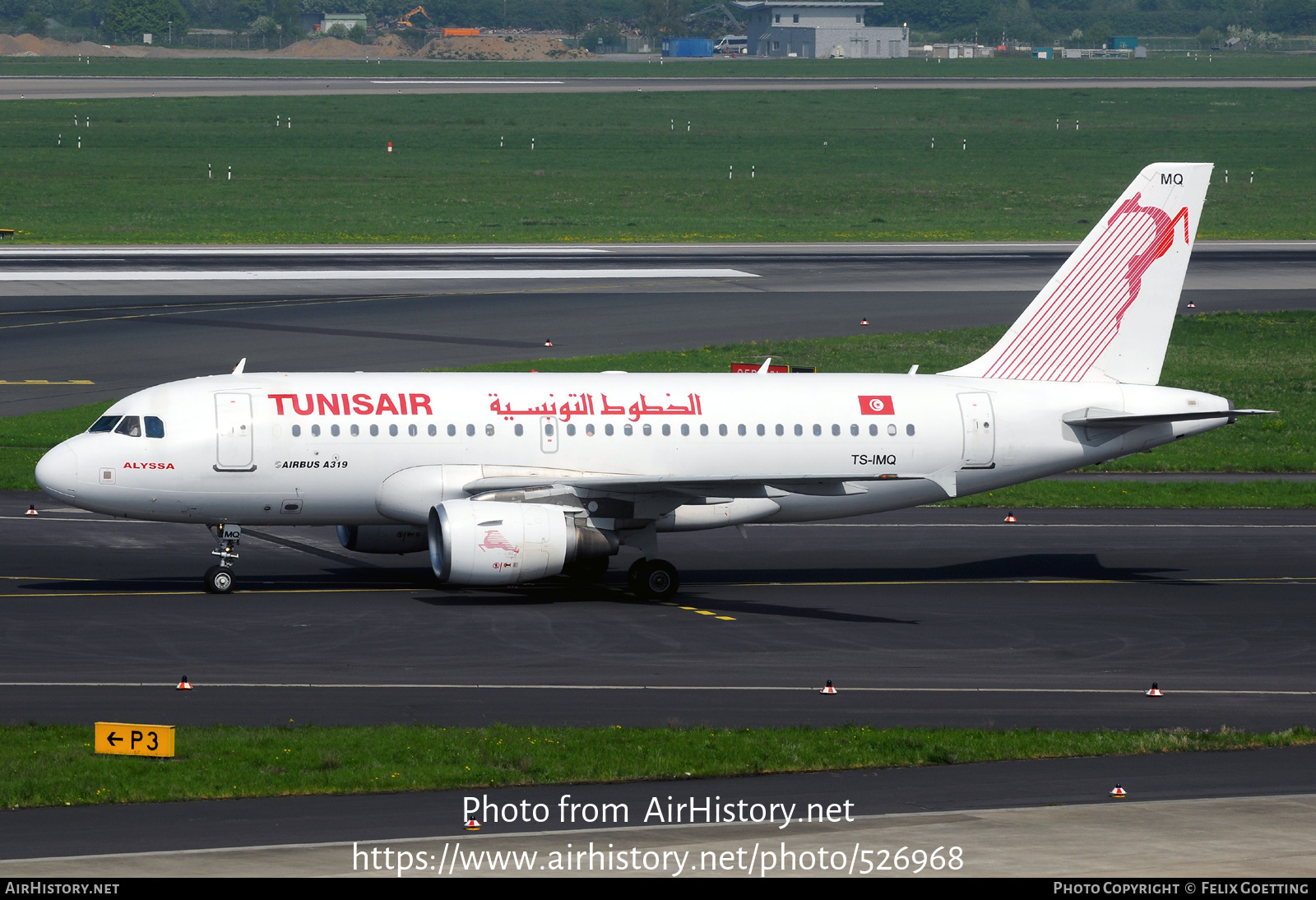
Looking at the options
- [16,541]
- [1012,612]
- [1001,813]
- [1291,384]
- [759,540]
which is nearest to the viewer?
[1001,813]

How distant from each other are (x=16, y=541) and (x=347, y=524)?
31.2 ft

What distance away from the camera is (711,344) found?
224 ft

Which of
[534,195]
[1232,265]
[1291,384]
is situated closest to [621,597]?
[1291,384]

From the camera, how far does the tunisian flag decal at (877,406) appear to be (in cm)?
3884

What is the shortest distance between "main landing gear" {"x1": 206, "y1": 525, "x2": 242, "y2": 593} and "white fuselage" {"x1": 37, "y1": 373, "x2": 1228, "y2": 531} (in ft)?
1.07

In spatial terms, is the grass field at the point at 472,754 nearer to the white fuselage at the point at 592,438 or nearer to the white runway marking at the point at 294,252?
the white fuselage at the point at 592,438

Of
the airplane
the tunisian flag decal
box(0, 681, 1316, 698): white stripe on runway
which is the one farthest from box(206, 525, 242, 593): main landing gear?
the tunisian flag decal

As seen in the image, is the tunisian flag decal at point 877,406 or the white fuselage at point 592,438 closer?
the white fuselage at point 592,438

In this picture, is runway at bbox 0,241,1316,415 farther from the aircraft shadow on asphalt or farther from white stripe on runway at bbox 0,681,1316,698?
white stripe on runway at bbox 0,681,1316,698

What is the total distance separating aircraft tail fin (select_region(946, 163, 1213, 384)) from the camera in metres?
40.2

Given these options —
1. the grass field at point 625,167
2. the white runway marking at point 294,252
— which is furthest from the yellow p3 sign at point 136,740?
the grass field at point 625,167

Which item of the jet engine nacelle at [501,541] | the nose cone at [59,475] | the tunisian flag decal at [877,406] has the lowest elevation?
the jet engine nacelle at [501,541]

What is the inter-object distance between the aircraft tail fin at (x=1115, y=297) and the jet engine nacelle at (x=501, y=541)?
38.3 feet
